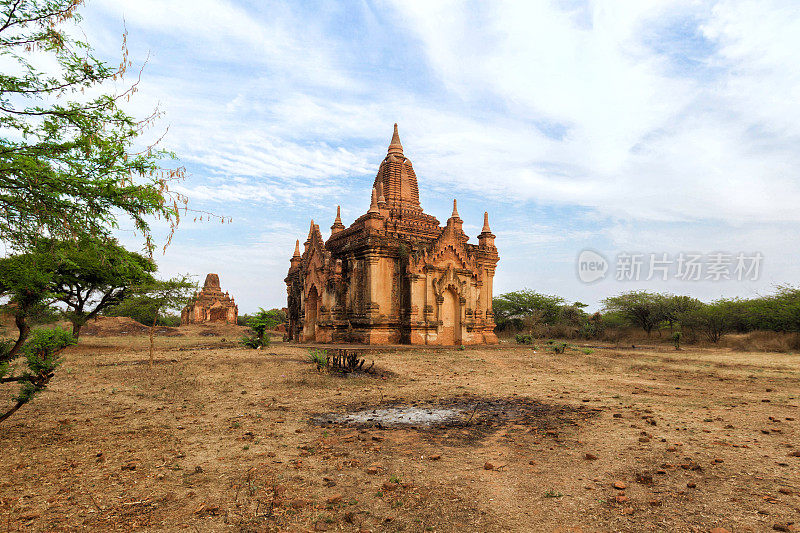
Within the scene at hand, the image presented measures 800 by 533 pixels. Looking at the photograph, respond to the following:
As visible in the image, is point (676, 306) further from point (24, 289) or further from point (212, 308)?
point (212, 308)

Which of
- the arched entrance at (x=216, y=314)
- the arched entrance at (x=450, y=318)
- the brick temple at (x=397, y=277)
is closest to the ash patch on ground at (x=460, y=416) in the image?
the brick temple at (x=397, y=277)

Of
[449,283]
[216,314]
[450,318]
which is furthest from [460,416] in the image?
[216,314]

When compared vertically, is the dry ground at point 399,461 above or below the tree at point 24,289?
below

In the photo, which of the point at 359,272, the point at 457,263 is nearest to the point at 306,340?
the point at 359,272

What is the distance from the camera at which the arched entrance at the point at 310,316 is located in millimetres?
25672

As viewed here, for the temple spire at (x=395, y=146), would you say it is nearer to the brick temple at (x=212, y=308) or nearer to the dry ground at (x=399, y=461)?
the dry ground at (x=399, y=461)

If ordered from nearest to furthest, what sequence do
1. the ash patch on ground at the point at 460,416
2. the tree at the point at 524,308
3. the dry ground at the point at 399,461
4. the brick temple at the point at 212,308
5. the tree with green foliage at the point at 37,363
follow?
the dry ground at the point at 399,461, the tree with green foliage at the point at 37,363, the ash patch on ground at the point at 460,416, the tree at the point at 524,308, the brick temple at the point at 212,308

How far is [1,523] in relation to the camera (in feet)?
12.7

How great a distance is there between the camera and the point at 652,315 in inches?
1485

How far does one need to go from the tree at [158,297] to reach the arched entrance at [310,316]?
7.02 m

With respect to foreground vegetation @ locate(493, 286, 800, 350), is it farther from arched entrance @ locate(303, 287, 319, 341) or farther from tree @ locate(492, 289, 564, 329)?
arched entrance @ locate(303, 287, 319, 341)

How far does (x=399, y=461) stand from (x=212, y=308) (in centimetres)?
5148

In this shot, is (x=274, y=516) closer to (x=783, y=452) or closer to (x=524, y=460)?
(x=524, y=460)

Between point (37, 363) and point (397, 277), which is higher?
point (397, 277)
